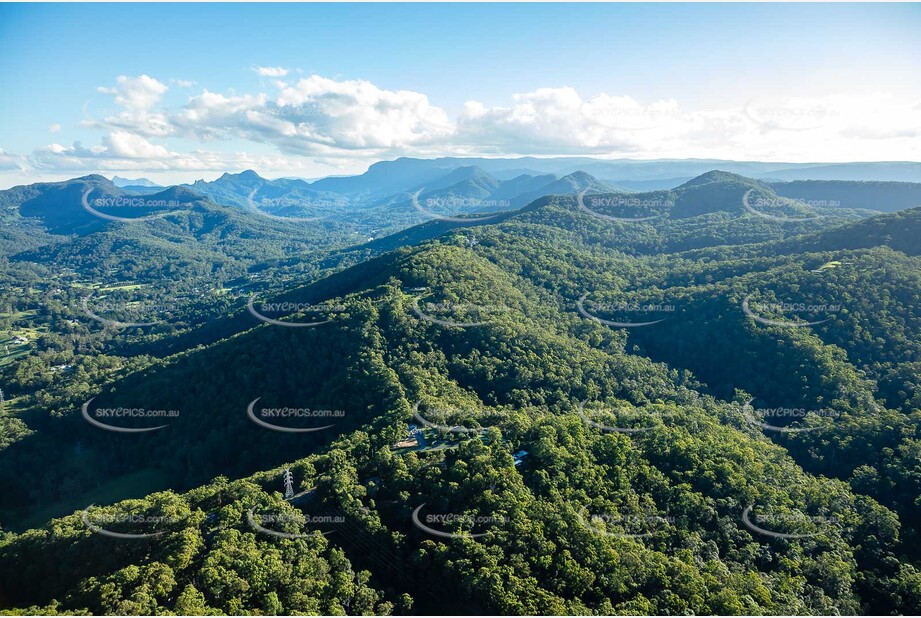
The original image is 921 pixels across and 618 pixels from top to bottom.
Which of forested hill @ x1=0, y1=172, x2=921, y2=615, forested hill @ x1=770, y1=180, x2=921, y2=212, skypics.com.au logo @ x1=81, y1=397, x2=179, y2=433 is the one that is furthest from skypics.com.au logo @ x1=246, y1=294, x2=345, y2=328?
forested hill @ x1=770, y1=180, x2=921, y2=212

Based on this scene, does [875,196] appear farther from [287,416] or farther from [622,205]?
[287,416]

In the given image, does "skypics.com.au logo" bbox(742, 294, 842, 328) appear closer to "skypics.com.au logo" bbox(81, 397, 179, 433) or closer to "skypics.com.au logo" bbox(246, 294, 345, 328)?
"skypics.com.au logo" bbox(246, 294, 345, 328)

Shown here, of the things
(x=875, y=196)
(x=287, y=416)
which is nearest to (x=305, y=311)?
(x=287, y=416)

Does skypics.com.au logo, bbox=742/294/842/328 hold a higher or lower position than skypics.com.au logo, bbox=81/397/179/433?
higher

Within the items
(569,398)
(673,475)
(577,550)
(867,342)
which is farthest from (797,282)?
(577,550)

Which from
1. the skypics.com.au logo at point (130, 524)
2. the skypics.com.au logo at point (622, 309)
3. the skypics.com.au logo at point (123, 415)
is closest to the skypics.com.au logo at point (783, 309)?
the skypics.com.au logo at point (622, 309)

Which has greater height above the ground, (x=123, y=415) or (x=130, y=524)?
(x=130, y=524)

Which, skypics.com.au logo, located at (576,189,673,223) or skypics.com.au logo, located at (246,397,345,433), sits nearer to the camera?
skypics.com.au logo, located at (246,397,345,433)

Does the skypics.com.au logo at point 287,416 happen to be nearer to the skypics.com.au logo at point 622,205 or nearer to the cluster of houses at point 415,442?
the cluster of houses at point 415,442

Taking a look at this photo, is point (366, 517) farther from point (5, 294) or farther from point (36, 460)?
point (5, 294)
